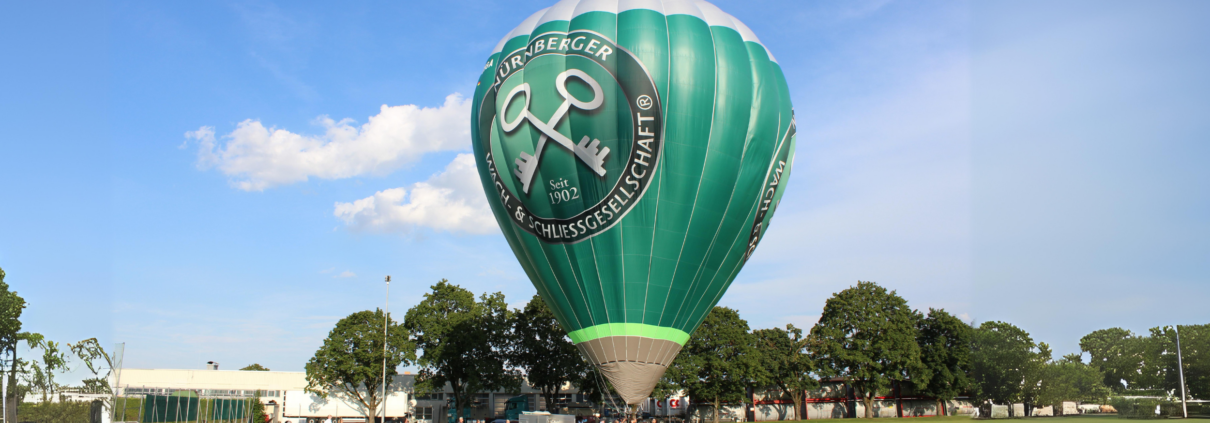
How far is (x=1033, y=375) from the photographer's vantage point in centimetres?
3734

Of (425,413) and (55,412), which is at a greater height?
(55,412)

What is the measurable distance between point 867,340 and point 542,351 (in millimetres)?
23236

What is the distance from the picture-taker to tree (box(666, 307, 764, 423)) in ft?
164

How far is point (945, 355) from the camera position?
56.2m

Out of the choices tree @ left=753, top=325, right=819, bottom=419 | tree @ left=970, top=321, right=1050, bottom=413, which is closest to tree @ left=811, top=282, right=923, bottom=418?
tree @ left=753, top=325, right=819, bottom=419

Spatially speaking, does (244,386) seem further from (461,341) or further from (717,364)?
(717,364)

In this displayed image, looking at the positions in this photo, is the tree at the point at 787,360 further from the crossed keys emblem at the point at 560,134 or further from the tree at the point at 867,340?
the crossed keys emblem at the point at 560,134

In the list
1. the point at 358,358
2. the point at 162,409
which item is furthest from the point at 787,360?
the point at 162,409

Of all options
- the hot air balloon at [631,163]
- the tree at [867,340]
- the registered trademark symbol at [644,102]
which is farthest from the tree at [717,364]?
the registered trademark symbol at [644,102]

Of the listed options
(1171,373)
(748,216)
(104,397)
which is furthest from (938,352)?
(104,397)

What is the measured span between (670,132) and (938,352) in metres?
43.7

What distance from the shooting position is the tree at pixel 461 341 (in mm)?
50156

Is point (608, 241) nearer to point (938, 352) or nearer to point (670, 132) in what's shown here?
point (670, 132)

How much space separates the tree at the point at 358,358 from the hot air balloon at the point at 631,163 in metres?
29.2
